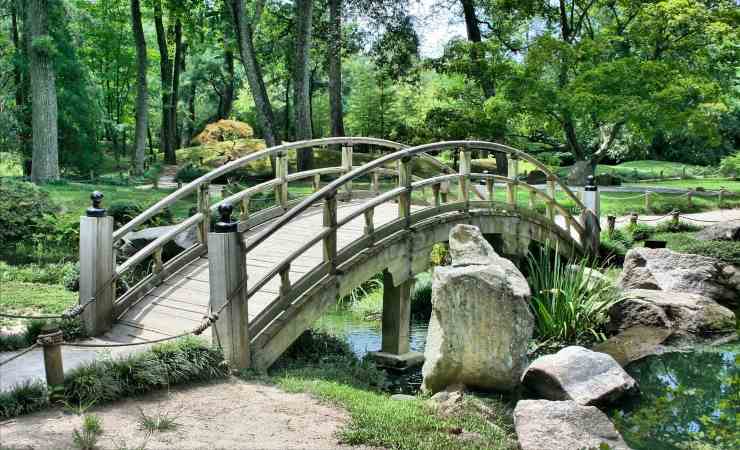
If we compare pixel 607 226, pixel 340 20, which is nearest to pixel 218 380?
pixel 607 226

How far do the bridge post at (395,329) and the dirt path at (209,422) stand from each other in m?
3.51

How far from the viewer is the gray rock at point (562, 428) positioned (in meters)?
6.59

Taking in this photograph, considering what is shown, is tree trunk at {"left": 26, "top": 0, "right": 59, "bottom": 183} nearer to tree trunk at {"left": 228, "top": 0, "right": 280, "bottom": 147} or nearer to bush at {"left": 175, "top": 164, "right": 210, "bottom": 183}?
bush at {"left": 175, "top": 164, "right": 210, "bottom": 183}

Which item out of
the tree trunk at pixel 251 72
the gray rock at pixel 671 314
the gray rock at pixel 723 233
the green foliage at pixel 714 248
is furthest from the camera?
the tree trunk at pixel 251 72

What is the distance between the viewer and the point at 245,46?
81.6ft

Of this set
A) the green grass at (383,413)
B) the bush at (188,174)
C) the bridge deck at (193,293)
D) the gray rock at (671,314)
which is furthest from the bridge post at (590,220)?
the bush at (188,174)

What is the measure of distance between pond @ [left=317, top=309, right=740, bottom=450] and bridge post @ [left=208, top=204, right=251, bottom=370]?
270 cm

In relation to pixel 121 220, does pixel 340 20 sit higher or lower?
higher

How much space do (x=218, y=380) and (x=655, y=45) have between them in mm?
24090

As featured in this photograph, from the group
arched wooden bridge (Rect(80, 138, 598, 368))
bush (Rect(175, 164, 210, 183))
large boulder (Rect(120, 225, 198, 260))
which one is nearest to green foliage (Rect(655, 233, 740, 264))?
arched wooden bridge (Rect(80, 138, 598, 368))

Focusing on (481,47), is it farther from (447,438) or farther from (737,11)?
(447,438)

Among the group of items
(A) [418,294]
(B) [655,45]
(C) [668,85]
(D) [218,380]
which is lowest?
(A) [418,294]

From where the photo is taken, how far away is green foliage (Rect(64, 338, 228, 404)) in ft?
19.8

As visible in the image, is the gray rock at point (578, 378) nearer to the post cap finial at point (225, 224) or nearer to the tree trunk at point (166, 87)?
the post cap finial at point (225, 224)
